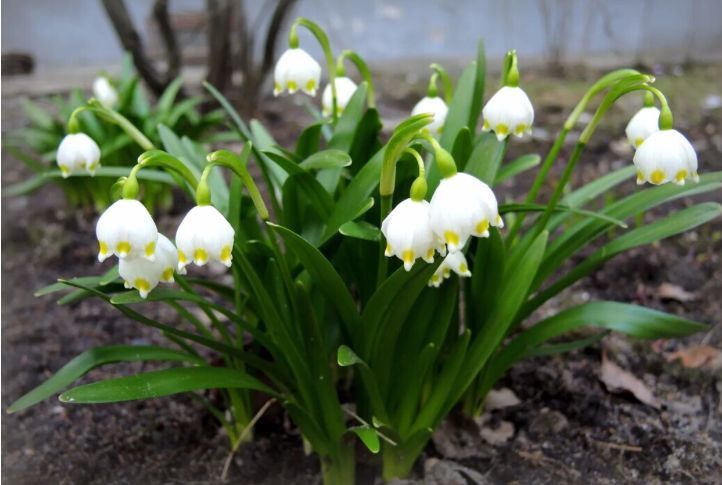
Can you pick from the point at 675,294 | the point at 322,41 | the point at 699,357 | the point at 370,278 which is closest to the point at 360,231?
the point at 370,278

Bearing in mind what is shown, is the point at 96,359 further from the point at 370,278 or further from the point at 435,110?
the point at 435,110

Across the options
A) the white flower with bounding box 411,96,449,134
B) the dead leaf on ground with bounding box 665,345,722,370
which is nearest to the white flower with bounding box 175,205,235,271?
the white flower with bounding box 411,96,449,134

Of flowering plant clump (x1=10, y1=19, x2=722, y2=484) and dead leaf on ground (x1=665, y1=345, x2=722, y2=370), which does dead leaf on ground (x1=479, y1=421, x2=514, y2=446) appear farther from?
dead leaf on ground (x1=665, y1=345, x2=722, y2=370)

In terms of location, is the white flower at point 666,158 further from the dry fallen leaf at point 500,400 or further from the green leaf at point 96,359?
the green leaf at point 96,359

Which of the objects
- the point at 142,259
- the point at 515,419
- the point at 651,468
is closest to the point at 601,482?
the point at 651,468

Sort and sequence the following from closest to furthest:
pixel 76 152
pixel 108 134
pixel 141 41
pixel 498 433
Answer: pixel 76 152
pixel 498 433
pixel 108 134
pixel 141 41

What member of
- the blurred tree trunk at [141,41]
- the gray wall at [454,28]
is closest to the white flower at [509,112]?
the blurred tree trunk at [141,41]

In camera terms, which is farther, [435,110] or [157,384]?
[435,110]
